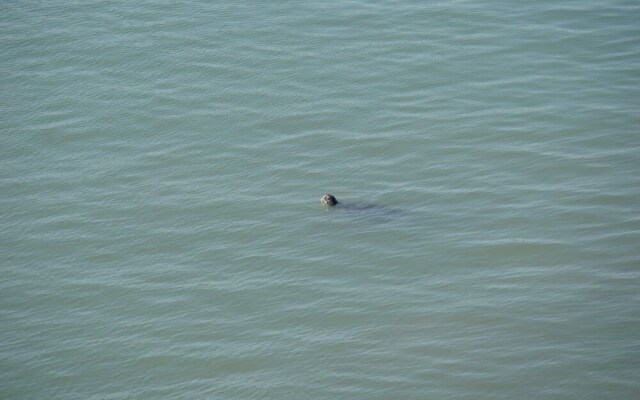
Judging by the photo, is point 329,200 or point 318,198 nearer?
point 329,200

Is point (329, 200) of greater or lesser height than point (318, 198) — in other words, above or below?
above

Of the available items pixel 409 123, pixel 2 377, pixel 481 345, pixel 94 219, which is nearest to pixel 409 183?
pixel 409 123

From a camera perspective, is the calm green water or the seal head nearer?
the calm green water

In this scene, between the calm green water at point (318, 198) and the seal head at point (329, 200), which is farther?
the seal head at point (329, 200)

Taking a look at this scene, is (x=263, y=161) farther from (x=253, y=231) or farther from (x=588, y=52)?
(x=588, y=52)
